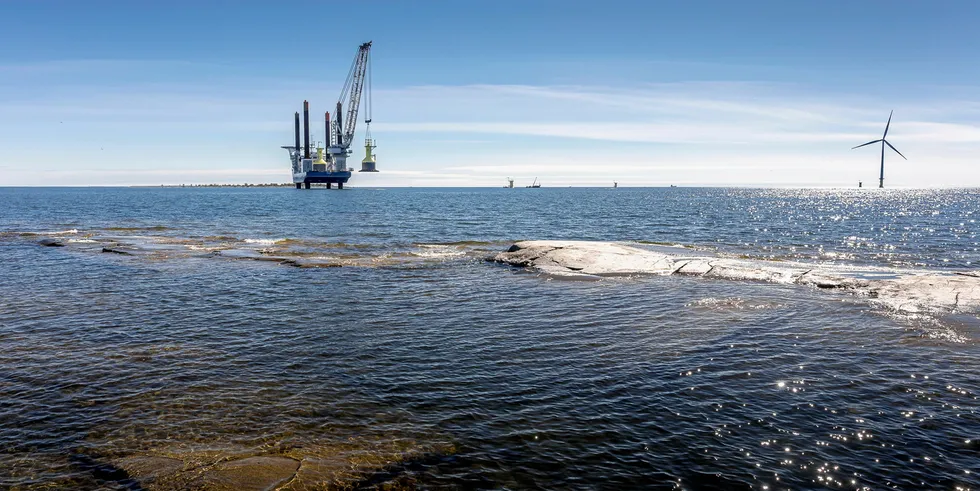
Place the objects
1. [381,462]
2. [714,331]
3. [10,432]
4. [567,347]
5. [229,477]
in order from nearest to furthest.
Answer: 1. [229,477]
2. [381,462]
3. [10,432]
4. [567,347]
5. [714,331]

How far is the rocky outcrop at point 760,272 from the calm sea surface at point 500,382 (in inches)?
66.8

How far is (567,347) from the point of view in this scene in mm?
17734

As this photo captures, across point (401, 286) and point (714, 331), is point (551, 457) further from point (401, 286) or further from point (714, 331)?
point (401, 286)

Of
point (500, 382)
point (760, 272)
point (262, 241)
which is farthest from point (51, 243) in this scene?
point (760, 272)

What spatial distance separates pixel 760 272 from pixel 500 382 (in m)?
20.7

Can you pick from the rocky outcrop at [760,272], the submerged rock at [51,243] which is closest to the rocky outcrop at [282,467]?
the rocky outcrop at [760,272]

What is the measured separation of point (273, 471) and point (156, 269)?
28188 mm

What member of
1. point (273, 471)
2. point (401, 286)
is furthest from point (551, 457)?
point (401, 286)

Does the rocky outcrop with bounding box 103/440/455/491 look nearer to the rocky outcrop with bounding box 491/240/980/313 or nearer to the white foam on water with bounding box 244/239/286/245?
the rocky outcrop with bounding box 491/240/980/313

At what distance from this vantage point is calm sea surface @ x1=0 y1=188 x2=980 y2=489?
10.6 meters

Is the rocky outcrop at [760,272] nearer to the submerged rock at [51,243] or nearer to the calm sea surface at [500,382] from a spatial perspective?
the calm sea surface at [500,382]

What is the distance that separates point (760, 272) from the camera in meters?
30.0

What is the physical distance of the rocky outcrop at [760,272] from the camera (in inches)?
919

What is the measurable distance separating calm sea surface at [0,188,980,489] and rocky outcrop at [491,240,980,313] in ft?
5.57
